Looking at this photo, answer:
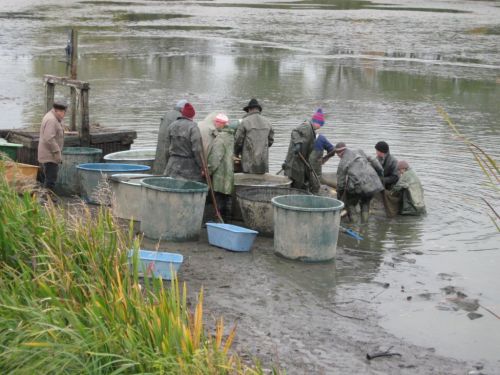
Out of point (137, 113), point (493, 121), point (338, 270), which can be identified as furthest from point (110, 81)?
point (338, 270)

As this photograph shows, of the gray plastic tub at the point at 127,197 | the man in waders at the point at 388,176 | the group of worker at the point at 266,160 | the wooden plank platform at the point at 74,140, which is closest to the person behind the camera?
the gray plastic tub at the point at 127,197

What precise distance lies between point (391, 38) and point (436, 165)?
22.5 metres

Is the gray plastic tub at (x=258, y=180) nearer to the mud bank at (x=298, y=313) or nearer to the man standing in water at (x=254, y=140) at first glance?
the man standing in water at (x=254, y=140)

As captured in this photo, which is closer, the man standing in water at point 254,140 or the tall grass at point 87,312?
the tall grass at point 87,312

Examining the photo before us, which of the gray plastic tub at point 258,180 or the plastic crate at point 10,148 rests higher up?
the plastic crate at point 10,148

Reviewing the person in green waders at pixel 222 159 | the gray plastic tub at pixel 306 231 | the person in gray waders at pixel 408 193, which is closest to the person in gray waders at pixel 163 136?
the person in green waders at pixel 222 159

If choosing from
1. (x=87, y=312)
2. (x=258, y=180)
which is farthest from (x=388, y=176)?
(x=87, y=312)

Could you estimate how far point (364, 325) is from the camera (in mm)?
9180

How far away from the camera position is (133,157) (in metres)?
14.9

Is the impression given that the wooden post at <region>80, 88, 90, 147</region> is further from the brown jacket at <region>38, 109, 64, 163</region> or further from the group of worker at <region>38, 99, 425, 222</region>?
the brown jacket at <region>38, 109, 64, 163</region>

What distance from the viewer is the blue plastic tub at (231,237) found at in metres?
11.3

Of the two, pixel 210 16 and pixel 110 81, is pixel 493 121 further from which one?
pixel 210 16

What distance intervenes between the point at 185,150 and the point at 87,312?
5799 millimetres

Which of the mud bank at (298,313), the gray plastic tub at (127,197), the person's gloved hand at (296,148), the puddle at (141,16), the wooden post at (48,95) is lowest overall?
the mud bank at (298,313)
